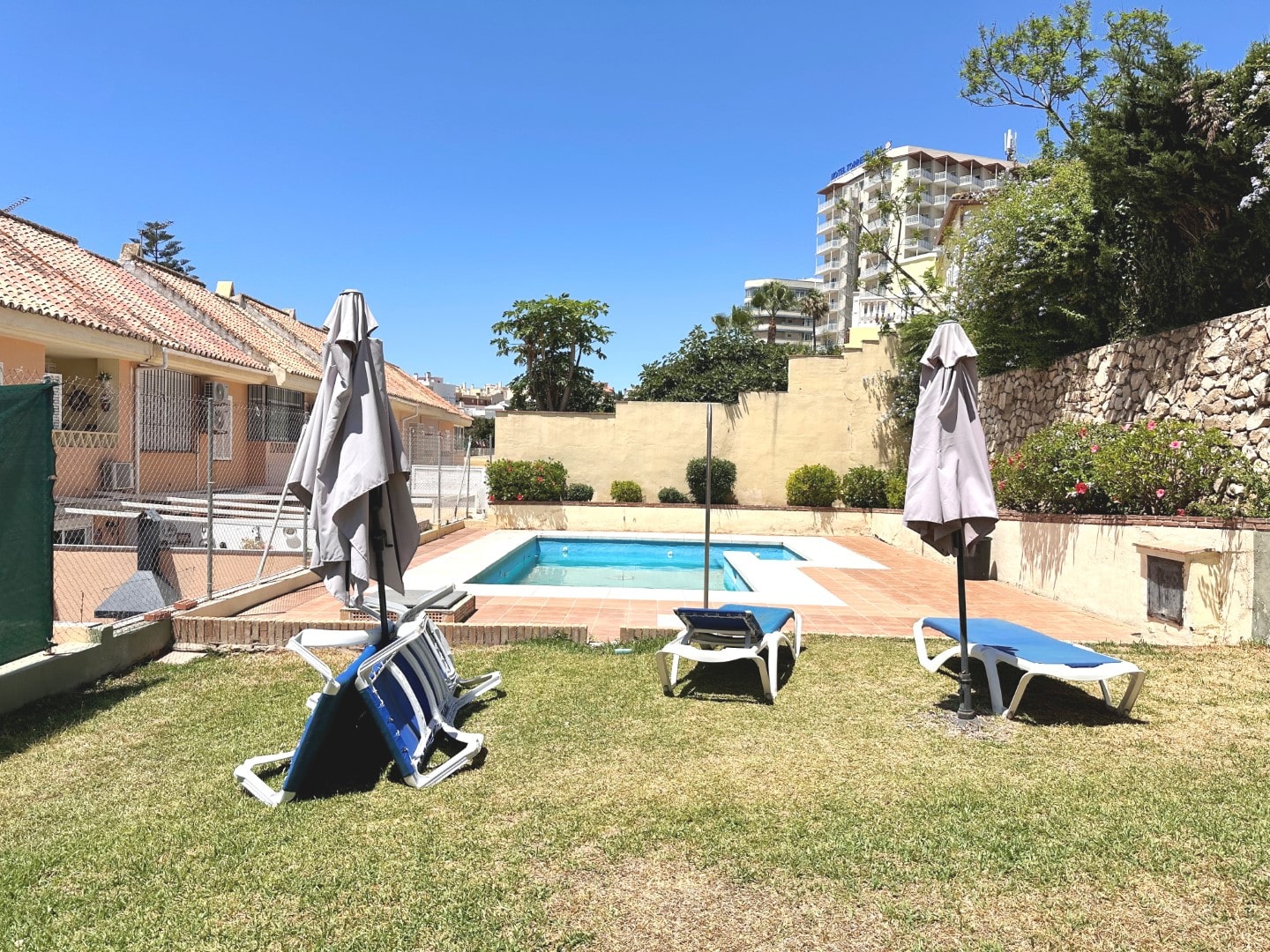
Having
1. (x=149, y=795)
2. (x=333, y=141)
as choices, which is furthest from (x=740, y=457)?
(x=149, y=795)

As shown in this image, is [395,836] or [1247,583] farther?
[1247,583]

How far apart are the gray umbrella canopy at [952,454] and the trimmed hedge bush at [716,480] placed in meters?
14.3

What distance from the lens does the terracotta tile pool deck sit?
7.52m

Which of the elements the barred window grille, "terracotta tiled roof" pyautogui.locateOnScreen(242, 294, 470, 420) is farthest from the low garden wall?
"terracotta tiled roof" pyautogui.locateOnScreen(242, 294, 470, 420)

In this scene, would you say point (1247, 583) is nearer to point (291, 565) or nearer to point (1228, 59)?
point (1228, 59)

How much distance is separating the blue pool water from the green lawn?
6.26m

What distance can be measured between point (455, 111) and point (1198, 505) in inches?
630

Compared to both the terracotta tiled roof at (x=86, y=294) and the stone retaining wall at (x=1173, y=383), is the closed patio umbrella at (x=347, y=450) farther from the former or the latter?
the stone retaining wall at (x=1173, y=383)

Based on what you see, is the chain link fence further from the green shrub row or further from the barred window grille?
the green shrub row

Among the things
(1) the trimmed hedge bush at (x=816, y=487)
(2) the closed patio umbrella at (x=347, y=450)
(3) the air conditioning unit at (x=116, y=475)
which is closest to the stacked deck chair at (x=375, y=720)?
(2) the closed patio umbrella at (x=347, y=450)

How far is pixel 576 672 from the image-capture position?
5.84 meters

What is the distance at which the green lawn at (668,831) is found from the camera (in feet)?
8.45

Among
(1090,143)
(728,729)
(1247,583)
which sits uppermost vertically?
(1090,143)

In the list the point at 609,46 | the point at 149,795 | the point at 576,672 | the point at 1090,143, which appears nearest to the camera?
the point at 149,795
